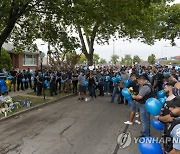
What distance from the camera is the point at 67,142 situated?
22.0 ft

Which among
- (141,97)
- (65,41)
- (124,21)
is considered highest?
(124,21)

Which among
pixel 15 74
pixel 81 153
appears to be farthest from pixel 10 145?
pixel 15 74

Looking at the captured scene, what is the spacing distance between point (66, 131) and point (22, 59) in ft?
99.2

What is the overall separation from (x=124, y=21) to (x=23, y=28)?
6.18 meters

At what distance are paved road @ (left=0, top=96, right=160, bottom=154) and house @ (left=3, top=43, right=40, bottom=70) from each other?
80.6ft

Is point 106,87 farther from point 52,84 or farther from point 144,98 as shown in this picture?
point 144,98

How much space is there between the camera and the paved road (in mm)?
6215

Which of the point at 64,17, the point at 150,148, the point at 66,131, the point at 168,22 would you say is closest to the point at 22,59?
the point at 168,22

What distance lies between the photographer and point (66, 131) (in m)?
7.78

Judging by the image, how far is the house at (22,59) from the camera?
3393 centimetres

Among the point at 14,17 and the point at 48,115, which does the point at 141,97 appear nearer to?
the point at 48,115

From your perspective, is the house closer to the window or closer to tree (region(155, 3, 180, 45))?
the window

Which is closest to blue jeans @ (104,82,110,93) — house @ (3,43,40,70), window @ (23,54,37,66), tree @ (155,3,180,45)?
tree @ (155,3,180,45)

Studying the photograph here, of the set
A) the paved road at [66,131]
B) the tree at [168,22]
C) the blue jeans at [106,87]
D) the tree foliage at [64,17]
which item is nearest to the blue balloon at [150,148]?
the paved road at [66,131]
